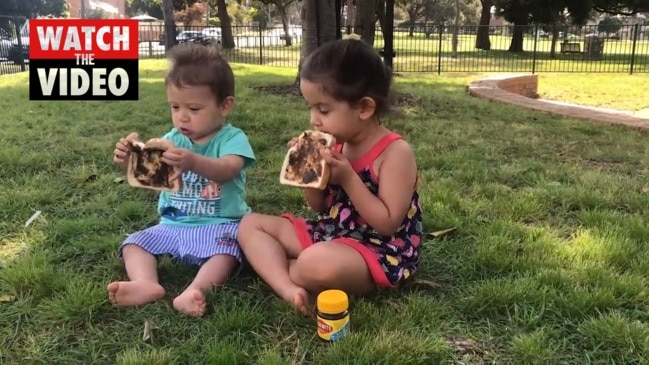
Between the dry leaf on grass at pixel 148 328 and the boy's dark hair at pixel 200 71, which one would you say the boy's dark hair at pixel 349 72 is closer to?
the boy's dark hair at pixel 200 71

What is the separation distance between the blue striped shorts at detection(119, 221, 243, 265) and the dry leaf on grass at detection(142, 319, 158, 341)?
16.6 inches

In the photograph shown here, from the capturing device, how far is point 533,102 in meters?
7.85

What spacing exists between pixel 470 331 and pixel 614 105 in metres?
8.19

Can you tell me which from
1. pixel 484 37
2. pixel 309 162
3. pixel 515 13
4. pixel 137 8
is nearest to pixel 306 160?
pixel 309 162

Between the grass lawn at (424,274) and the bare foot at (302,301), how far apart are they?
0.14 feet

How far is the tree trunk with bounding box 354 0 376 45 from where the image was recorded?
33.5 feet

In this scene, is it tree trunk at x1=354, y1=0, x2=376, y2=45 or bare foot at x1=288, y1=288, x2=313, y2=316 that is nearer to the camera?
bare foot at x1=288, y1=288, x2=313, y2=316

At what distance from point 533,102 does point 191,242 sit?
20.8 feet

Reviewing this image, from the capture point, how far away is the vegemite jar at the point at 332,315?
189 centimetres

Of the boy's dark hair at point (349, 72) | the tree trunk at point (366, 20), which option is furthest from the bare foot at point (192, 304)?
the tree trunk at point (366, 20)

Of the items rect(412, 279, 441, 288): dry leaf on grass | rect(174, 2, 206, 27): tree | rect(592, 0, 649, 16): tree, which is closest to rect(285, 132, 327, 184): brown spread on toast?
rect(412, 279, 441, 288): dry leaf on grass

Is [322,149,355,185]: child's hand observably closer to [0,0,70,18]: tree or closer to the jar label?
the jar label

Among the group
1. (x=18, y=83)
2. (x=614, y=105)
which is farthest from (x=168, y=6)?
(x=614, y=105)

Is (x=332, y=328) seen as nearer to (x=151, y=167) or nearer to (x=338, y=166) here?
(x=338, y=166)
